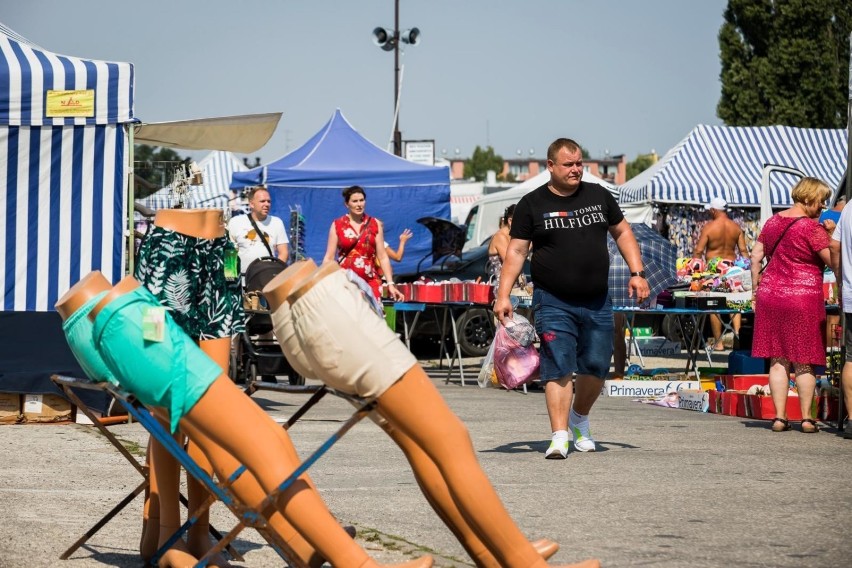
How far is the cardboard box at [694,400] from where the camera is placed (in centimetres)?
1205

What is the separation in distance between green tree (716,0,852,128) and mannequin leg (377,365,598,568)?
128 ft

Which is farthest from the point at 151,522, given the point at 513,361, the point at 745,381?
the point at 513,361

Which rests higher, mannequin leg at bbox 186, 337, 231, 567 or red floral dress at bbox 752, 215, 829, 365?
→ red floral dress at bbox 752, 215, 829, 365

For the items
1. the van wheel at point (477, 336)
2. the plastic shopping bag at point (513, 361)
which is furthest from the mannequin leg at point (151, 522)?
the van wheel at point (477, 336)

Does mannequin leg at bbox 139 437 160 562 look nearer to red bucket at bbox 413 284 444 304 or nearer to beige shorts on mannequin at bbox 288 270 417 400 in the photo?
beige shorts on mannequin at bbox 288 270 417 400

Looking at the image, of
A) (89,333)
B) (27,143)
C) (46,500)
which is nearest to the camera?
(89,333)

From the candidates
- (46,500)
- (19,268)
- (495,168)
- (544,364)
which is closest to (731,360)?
(544,364)

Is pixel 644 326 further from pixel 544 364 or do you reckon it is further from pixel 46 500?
pixel 46 500

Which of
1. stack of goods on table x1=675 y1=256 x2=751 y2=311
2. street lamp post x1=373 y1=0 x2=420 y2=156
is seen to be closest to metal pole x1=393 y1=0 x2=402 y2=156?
street lamp post x1=373 y1=0 x2=420 y2=156

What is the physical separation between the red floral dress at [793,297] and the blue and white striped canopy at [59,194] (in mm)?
5197

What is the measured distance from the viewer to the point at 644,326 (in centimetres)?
2000

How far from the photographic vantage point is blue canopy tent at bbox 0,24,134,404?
429 inches

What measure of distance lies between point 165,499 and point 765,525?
2.71 m

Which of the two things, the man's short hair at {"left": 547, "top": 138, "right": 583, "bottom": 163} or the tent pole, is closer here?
the man's short hair at {"left": 547, "top": 138, "right": 583, "bottom": 163}
